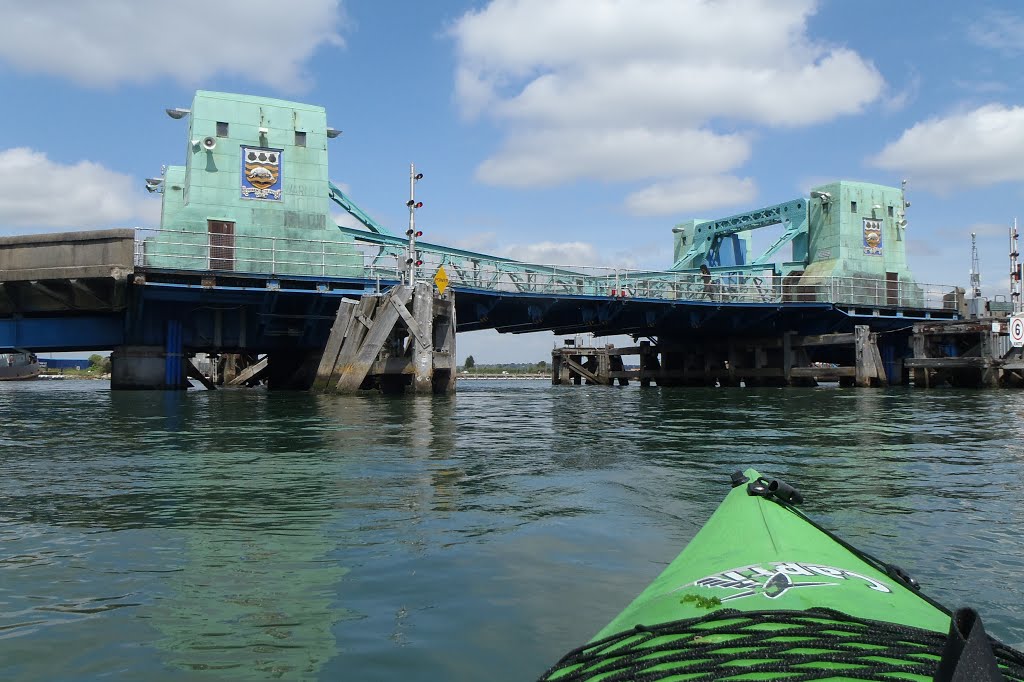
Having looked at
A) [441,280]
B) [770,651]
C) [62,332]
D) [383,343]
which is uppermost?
[441,280]

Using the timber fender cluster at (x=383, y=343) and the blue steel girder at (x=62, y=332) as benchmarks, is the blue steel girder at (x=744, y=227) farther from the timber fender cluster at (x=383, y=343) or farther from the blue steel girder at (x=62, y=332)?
the blue steel girder at (x=62, y=332)

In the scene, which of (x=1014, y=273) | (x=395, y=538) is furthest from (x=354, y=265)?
(x=1014, y=273)

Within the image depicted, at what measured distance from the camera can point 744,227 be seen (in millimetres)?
48656

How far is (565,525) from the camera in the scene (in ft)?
20.4

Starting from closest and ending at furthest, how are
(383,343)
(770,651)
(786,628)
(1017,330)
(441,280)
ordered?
(770,651), (786,628), (383,343), (441,280), (1017,330)

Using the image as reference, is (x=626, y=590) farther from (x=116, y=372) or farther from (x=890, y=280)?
(x=890, y=280)

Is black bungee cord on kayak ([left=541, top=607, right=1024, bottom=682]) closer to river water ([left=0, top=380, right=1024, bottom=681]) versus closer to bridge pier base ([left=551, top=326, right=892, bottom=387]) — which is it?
river water ([left=0, top=380, right=1024, bottom=681])

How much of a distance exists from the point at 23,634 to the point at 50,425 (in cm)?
1407

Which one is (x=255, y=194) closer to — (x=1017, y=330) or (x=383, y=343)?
(x=383, y=343)

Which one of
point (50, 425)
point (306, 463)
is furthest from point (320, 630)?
point (50, 425)

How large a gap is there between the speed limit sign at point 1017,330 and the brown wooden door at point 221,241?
112 ft

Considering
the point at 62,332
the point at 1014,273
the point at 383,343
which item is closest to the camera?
the point at 383,343

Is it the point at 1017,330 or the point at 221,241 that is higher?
the point at 221,241

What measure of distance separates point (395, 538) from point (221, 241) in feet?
88.6
